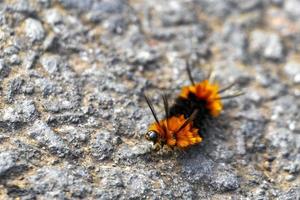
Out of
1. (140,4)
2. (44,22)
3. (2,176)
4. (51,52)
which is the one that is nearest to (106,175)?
(2,176)

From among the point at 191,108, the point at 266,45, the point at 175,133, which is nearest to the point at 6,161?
the point at 175,133

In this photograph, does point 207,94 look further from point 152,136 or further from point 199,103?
point 152,136

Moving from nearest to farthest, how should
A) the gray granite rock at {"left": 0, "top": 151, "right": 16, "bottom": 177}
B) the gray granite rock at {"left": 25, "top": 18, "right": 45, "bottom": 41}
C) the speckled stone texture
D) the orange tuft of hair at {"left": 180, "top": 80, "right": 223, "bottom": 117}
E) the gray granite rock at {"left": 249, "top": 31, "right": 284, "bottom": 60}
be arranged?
1. the gray granite rock at {"left": 0, "top": 151, "right": 16, "bottom": 177}
2. the speckled stone texture
3. the orange tuft of hair at {"left": 180, "top": 80, "right": 223, "bottom": 117}
4. the gray granite rock at {"left": 25, "top": 18, "right": 45, "bottom": 41}
5. the gray granite rock at {"left": 249, "top": 31, "right": 284, "bottom": 60}

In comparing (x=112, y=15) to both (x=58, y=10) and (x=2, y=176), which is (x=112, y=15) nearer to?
(x=58, y=10)

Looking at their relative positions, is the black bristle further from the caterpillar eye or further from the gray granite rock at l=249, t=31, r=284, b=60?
the gray granite rock at l=249, t=31, r=284, b=60

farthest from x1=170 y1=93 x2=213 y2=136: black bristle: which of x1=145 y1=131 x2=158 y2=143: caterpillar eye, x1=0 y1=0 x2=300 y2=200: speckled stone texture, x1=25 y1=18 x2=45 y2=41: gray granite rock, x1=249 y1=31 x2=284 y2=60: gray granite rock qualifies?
x1=25 y1=18 x2=45 y2=41: gray granite rock

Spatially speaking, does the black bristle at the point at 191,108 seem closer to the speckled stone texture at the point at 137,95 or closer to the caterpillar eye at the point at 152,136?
the speckled stone texture at the point at 137,95
